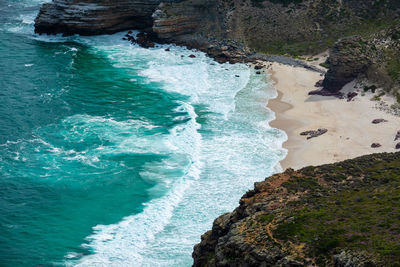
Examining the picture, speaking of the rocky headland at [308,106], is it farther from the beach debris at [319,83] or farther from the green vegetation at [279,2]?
the beach debris at [319,83]

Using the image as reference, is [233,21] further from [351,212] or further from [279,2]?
[351,212]

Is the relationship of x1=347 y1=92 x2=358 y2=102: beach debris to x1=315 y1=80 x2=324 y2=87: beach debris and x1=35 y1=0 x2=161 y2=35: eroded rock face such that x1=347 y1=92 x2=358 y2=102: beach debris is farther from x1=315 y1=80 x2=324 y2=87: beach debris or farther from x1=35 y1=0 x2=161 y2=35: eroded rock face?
x1=35 y1=0 x2=161 y2=35: eroded rock face

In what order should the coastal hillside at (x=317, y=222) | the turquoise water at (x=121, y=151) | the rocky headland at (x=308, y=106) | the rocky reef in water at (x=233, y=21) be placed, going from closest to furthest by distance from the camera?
the coastal hillside at (x=317, y=222)
the rocky headland at (x=308, y=106)
the turquoise water at (x=121, y=151)
the rocky reef in water at (x=233, y=21)

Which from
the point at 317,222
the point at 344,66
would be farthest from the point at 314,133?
the point at 317,222

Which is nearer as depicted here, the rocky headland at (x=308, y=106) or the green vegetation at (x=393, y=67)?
the rocky headland at (x=308, y=106)

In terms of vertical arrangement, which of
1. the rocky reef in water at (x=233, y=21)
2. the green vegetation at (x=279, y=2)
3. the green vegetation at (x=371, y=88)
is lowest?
the green vegetation at (x=371, y=88)

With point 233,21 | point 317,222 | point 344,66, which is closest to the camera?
point 317,222

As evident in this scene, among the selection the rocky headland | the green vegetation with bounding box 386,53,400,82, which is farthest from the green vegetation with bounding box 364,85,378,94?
the green vegetation with bounding box 386,53,400,82

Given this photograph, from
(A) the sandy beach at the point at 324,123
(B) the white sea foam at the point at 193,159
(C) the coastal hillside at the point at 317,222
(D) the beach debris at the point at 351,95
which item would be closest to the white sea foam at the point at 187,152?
(B) the white sea foam at the point at 193,159
